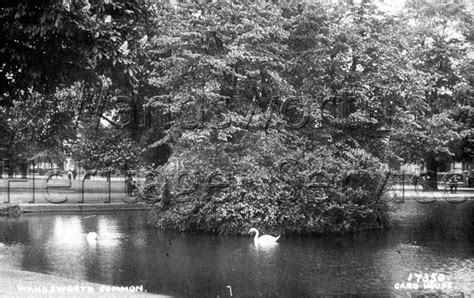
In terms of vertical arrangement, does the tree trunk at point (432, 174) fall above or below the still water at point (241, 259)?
above

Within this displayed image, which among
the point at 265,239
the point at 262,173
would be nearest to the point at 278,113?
the point at 262,173

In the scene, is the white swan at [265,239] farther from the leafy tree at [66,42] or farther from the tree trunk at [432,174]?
the tree trunk at [432,174]

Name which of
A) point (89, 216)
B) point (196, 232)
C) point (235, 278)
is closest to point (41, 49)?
point (235, 278)

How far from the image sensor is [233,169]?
17.5 metres

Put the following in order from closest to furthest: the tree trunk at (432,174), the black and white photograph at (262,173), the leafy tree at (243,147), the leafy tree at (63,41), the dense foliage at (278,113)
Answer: the leafy tree at (63,41) < the black and white photograph at (262,173) < the leafy tree at (243,147) < the dense foliage at (278,113) < the tree trunk at (432,174)

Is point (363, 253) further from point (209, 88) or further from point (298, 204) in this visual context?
point (209, 88)

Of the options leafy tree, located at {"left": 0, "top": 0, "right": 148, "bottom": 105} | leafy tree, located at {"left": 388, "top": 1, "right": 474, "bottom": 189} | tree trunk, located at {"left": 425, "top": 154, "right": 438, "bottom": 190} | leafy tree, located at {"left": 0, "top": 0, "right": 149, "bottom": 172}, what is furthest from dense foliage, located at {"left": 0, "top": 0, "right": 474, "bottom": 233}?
tree trunk, located at {"left": 425, "top": 154, "right": 438, "bottom": 190}

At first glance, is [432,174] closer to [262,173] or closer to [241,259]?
[262,173]

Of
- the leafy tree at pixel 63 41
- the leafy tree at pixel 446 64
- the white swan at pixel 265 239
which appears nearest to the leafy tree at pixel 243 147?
the white swan at pixel 265 239

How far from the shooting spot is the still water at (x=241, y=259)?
1059cm

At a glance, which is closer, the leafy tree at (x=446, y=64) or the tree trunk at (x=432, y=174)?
the leafy tree at (x=446, y=64)

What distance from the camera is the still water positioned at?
34.7ft

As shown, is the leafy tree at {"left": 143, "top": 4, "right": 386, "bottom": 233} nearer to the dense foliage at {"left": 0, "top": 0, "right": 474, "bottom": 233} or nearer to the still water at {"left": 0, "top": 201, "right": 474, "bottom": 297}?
the dense foliage at {"left": 0, "top": 0, "right": 474, "bottom": 233}

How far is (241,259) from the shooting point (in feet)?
43.9
